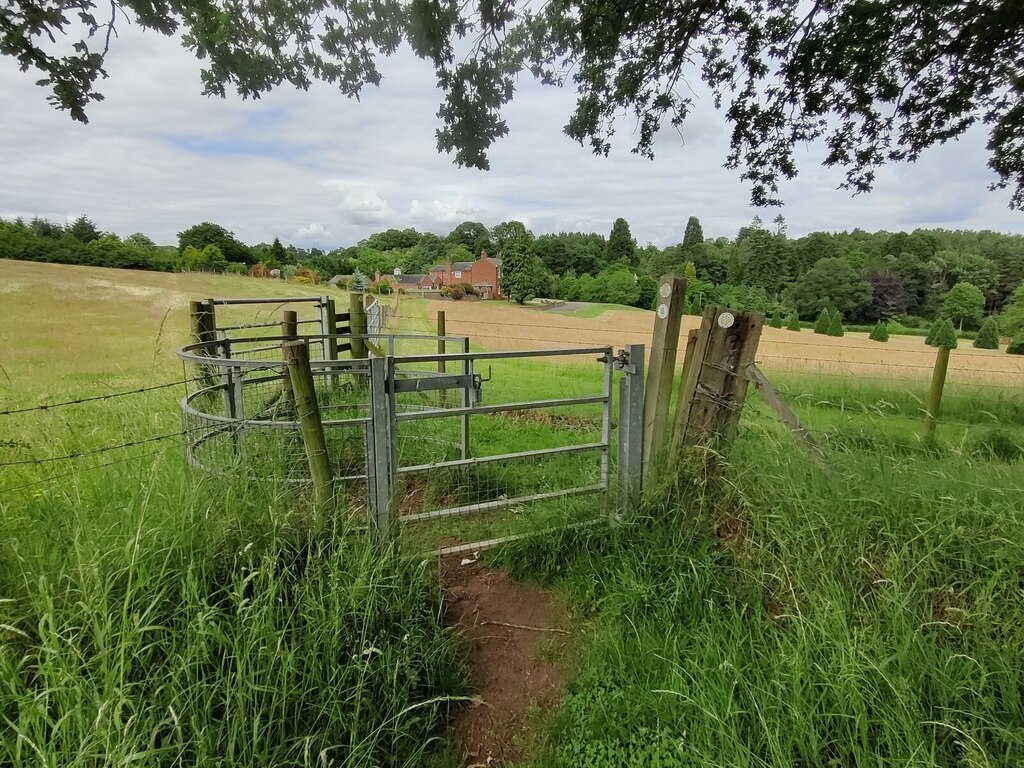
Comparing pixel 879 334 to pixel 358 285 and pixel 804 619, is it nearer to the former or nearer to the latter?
pixel 358 285

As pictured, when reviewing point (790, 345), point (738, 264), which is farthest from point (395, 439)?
point (738, 264)

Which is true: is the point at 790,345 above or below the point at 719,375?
below

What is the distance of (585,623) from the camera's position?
2.50 m

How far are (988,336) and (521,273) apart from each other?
68.2ft

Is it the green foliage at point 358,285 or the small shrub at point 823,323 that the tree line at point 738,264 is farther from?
the green foliage at point 358,285

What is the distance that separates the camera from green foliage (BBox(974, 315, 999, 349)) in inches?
574

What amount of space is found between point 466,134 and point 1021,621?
7754 millimetres

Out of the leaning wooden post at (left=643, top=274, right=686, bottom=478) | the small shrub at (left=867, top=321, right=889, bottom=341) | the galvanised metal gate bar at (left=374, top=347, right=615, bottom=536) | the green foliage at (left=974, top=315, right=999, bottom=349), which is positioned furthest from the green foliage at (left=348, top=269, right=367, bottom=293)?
the green foliage at (left=974, top=315, right=999, bottom=349)

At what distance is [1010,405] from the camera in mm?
7094

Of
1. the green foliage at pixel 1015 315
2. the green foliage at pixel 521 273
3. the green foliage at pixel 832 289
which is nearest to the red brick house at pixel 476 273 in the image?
the green foliage at pixel 521 273

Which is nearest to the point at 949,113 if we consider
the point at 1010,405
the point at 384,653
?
the point at 1010,405

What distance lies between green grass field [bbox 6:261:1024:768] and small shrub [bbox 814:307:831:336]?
20.0 metres

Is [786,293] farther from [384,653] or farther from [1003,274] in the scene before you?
[384,653]

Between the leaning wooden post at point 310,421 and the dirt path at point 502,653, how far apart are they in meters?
0.89
